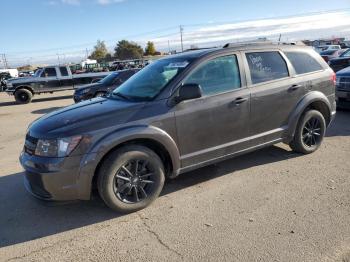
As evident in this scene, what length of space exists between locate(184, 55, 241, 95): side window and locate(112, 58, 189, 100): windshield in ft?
0.69

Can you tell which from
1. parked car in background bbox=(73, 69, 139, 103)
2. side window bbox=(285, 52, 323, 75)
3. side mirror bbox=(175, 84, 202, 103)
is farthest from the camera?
parked car in background bbox=(73, 69, 139, 103)

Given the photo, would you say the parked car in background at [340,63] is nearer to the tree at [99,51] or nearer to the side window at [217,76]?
the side window at [217,76]

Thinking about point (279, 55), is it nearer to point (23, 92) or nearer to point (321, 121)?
point (321, 121)

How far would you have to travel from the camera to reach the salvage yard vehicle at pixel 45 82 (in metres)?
19.0

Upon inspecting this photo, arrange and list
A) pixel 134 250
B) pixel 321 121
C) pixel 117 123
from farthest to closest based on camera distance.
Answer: pixel 321 121
pixel 117 123
pixel 134 250

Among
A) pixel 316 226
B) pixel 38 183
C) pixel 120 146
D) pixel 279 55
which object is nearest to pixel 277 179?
pixel 316 226

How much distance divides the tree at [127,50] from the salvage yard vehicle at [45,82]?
71.4m

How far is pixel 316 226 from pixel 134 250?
5.97 ft

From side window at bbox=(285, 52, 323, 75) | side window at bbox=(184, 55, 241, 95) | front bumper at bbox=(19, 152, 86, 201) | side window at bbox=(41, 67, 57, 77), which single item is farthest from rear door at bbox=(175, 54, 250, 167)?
side window at bbox=(41, 67, 57, 77)

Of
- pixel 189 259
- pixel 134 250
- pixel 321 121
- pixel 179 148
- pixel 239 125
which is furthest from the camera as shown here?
pixel 321 121

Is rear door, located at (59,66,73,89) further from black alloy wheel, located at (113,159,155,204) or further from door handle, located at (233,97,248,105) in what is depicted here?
black alloy wheel, located at (113,159,155,204)

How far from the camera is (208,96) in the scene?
4.62 m

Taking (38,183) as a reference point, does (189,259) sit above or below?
below

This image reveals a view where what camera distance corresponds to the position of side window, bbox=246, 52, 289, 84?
16.8 ft
